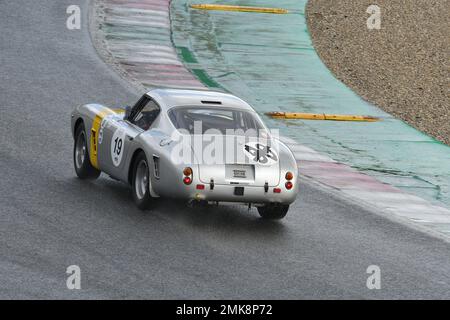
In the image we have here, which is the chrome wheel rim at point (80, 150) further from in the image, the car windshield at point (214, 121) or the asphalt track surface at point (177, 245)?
the car windshield at point (214, 121)

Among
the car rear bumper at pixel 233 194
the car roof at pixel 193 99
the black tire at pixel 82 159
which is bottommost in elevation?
the black tire at pixel 82 159

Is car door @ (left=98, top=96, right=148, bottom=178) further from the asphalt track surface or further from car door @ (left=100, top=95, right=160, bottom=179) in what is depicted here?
the asphalt track surface

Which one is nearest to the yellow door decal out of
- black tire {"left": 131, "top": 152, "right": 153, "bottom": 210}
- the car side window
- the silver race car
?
the silver race car

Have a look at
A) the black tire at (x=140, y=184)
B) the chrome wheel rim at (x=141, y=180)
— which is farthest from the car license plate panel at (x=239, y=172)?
the chrome wheel rim at (x=141, y=180)

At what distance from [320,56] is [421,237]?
1248 cm

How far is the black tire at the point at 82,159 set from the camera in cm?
1458

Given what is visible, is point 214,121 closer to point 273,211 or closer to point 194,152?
point 194,152

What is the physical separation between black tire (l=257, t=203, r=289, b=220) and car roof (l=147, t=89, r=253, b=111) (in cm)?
129

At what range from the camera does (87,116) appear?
14.7 meters

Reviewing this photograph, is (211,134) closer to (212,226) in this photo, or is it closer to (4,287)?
(212,226)

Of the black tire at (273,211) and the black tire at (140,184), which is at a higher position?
the black tire at (140,184)

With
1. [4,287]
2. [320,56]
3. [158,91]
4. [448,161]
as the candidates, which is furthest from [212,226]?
[320,56]

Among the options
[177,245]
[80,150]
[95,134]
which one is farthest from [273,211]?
[80,150]

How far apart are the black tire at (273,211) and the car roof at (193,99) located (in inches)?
50.9
